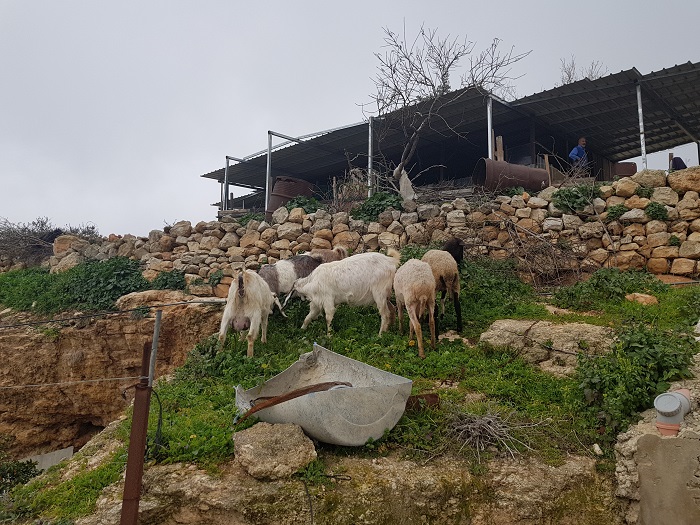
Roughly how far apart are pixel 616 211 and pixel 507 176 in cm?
253

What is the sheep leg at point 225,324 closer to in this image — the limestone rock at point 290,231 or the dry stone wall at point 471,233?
the dry stone wall at point 471,233

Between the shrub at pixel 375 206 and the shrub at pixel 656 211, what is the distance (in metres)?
5.47

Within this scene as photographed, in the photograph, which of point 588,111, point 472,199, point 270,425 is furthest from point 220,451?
point 588,111

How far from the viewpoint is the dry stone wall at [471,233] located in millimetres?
9867

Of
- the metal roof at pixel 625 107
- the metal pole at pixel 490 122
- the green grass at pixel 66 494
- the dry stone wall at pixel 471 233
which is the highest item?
the metal roof at pixel 625 107

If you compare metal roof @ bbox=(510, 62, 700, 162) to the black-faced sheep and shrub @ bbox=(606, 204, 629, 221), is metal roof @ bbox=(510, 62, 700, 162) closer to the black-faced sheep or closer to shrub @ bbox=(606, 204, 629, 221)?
shrub @ bbox=(606, 204, 629, 221)

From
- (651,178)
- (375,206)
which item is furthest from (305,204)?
(651,178)

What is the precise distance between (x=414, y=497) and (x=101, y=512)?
8.46 feet

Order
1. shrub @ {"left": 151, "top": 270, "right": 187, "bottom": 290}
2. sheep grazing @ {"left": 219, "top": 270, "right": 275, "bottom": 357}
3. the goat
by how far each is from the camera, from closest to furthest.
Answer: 1. sheep grazing @ {"left": 219, "top": 270, "right": 275, "bottom": 357}
2. the goat
3. shrub @ {"left": 151, "top": 270, "right": 187, "bottom": 290}

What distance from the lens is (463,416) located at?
4.78 m

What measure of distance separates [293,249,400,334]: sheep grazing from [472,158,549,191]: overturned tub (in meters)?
4.56

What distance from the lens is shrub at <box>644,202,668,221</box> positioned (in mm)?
9891

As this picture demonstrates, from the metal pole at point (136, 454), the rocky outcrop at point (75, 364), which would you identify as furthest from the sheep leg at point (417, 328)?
the rocky outcrop at point (75, 364)

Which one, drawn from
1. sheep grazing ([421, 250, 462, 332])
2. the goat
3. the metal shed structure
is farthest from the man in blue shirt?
the goat
